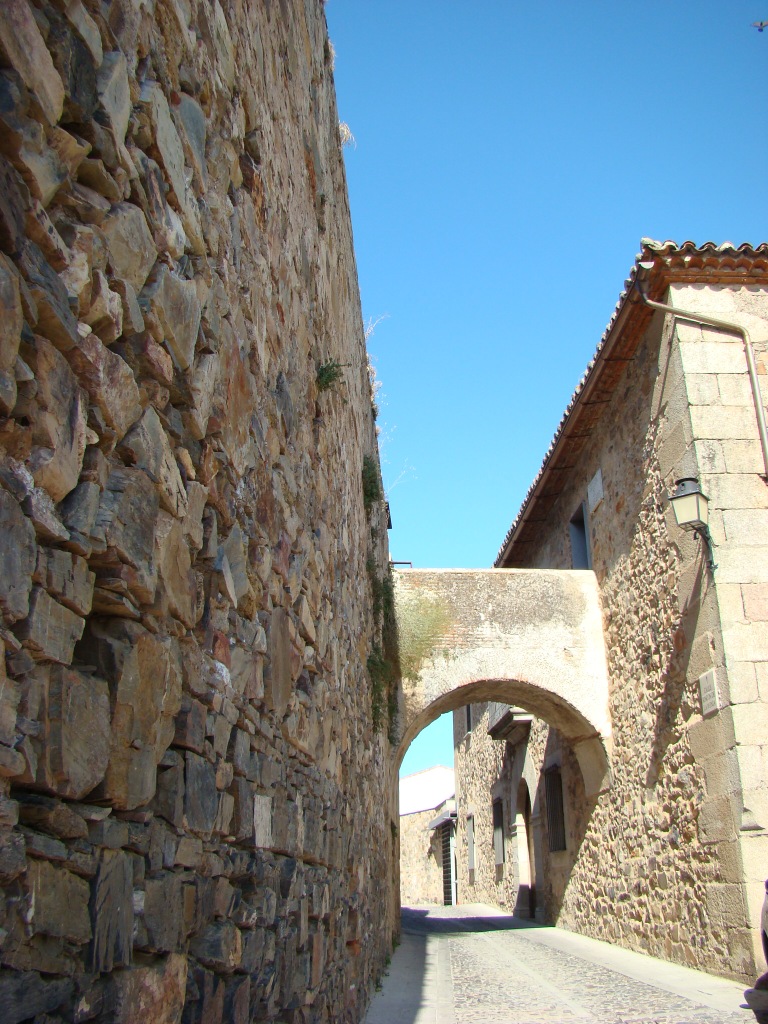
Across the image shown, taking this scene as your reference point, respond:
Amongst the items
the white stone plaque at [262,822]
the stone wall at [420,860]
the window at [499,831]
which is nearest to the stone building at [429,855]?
the stone wall at [420,860]

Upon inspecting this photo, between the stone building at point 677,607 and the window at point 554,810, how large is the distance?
570mm

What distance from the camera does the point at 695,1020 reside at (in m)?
5.09

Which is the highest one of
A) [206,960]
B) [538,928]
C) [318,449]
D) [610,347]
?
[610,347]

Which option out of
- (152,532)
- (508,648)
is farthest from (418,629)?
(152,532)

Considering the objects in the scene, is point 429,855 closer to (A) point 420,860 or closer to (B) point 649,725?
(A) point 420,860

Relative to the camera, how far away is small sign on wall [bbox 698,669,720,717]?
22.4 feet

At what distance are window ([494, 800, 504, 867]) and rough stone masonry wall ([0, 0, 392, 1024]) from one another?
43.0 feet

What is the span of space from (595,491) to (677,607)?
283cm

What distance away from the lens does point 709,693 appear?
695 centimetres

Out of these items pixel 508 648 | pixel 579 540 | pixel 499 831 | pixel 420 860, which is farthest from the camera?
pixel 420 860

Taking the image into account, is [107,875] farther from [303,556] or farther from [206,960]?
[303,556]

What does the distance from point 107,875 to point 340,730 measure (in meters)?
3.35

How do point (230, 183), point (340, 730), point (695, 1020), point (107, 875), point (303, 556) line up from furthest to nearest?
point (695, 1020) → point (340, 730) → point (303, 556) → point (230, 183) → point (107, 875)

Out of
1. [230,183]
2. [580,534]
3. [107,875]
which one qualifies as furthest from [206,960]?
[580,534]
